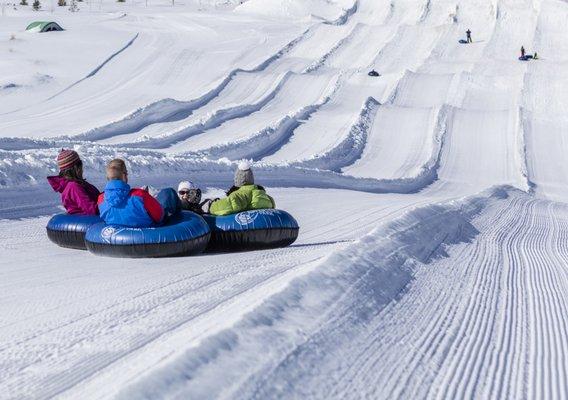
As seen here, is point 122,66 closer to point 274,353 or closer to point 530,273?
point 530,273

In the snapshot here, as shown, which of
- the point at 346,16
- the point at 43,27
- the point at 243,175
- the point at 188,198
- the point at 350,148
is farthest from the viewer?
the point at 346,16

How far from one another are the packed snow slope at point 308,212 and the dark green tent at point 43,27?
1083mm

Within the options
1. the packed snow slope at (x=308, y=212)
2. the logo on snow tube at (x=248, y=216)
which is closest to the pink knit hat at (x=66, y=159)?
the packed snow slope at (x=308, y=212)

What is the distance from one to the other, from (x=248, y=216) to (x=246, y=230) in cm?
17

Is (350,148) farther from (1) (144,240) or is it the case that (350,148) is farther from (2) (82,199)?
(1) (144,240)

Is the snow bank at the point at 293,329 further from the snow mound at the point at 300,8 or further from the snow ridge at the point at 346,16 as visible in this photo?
the snow mound at the point at 300,8

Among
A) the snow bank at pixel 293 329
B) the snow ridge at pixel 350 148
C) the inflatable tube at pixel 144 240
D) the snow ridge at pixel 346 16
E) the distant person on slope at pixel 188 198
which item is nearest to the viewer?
the snow bank at pixel 293 329

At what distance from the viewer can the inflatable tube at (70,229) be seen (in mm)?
7008

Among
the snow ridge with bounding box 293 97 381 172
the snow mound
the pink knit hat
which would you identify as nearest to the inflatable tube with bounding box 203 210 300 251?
the pink knit hat

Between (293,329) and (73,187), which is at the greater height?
(293,329)

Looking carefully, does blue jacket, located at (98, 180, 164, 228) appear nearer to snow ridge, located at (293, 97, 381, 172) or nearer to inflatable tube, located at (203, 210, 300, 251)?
inflatable tube, located at (203, 210, 300, 251)

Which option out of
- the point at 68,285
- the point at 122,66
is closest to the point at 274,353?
the point at 68,285

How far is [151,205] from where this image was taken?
659cm

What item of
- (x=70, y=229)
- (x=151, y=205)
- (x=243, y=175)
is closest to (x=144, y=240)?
(x=151, y=205)
